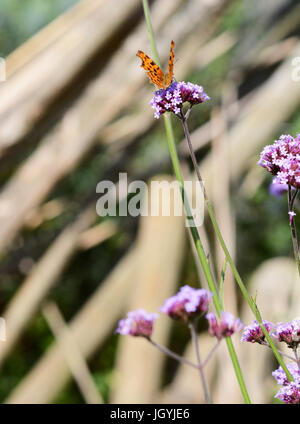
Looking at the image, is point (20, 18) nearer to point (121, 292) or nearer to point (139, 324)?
point (121, 292)

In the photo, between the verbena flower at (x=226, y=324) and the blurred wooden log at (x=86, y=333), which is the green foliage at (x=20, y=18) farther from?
the verbena flower at (x=226, y=324)

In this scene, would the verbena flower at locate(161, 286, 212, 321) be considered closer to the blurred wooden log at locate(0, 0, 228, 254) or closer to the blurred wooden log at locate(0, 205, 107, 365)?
the blurred wooden log at locate(0, 0, 228, 254)

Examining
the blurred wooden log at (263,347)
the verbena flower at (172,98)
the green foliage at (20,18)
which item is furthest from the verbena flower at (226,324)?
the green foliage at (20,18)


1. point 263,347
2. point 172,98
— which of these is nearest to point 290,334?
point 172,98

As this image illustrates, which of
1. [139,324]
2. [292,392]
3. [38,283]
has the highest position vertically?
[38,283]

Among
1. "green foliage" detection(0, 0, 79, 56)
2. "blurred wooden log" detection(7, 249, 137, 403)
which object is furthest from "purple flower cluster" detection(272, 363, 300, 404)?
"green foliage" detection(0, 0, 79, 56)

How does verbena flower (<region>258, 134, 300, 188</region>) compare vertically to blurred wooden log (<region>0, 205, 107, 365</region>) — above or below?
below
